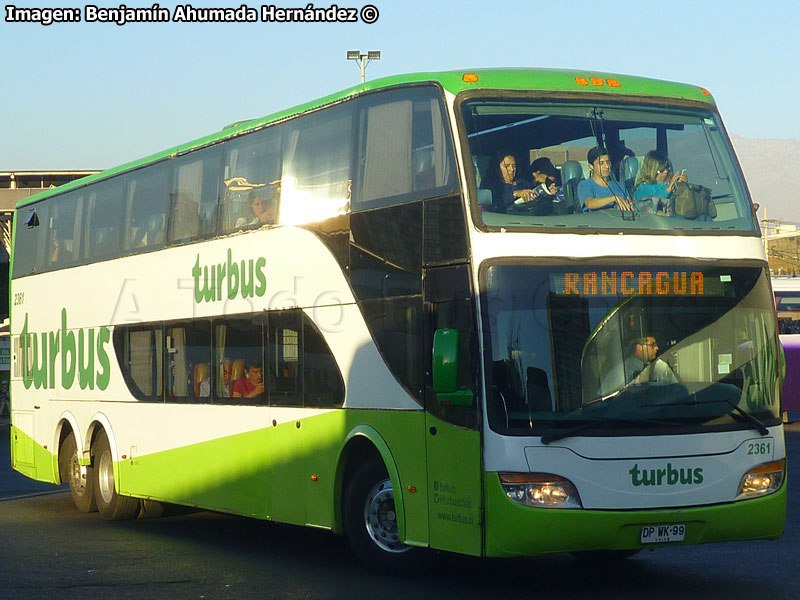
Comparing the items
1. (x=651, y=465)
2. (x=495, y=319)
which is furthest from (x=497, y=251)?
(x=651, y=465)

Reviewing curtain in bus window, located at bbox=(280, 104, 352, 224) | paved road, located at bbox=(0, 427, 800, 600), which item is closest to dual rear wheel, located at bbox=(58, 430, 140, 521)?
paved road, located at bbox=(0, 427, 800, 600)

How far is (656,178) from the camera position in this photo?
400 inches

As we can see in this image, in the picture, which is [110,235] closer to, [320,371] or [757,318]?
[320,371]

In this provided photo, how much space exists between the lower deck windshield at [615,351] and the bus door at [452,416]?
215 mm

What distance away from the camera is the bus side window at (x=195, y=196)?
1387 centimetres

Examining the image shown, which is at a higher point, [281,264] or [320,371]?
[281,264]

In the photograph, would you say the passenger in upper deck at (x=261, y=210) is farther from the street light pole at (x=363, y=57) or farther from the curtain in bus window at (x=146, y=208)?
the street light pole at (x=363, y=57)

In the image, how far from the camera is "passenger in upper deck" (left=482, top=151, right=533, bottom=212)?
9.77 m

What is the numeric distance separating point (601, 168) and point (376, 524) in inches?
131

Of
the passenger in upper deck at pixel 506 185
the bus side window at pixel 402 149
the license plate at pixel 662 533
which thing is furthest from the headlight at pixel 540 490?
the bus side window at pixel 402 149

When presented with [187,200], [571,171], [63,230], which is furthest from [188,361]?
[571,171]

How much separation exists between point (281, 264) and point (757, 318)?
4444 mm

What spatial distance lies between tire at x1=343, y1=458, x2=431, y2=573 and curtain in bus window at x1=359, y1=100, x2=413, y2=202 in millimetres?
2183

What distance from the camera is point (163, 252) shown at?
14.8 meters
